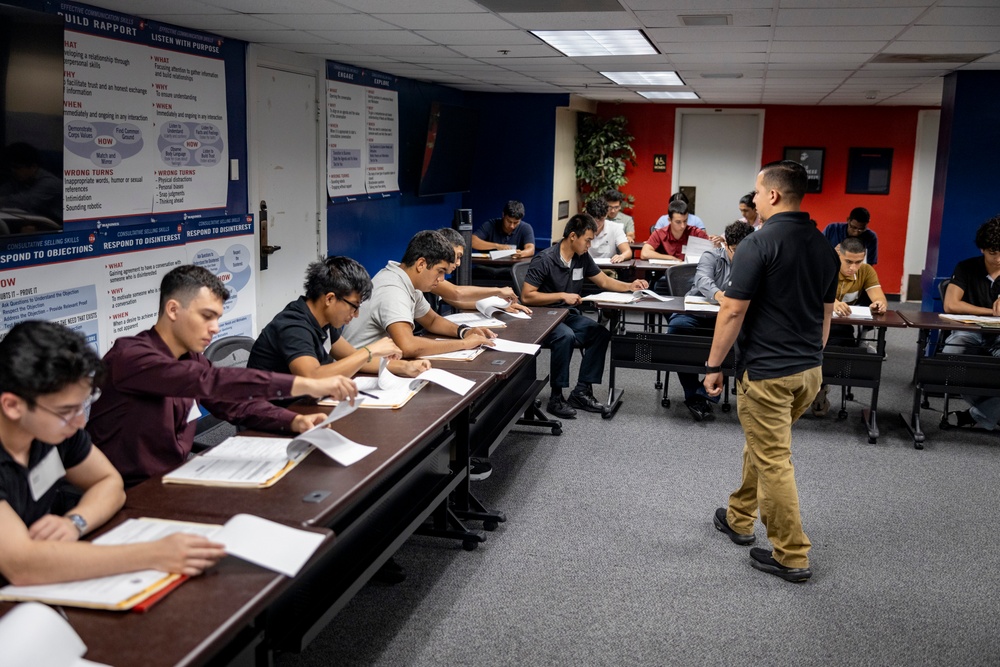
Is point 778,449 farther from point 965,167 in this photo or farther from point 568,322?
point 965,167

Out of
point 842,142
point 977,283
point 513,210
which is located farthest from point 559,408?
point 842,142

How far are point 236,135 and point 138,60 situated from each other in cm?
99

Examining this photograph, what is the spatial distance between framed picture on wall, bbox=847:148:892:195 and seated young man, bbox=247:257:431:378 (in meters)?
8.98

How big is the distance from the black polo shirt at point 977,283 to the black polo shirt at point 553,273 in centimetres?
246

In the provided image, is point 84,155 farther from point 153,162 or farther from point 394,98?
point 394,98

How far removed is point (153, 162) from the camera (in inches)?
179

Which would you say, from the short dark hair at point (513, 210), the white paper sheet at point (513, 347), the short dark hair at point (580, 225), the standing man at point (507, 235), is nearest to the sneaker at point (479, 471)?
the white paper sheet at point (513, 347)

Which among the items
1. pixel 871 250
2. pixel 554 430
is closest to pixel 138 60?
pixel 554 430

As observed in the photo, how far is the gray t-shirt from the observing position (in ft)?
13.0

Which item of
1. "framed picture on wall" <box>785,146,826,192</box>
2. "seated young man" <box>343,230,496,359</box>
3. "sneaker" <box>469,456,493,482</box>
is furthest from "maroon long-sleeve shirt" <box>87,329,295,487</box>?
"framed picture on wall" <box>785,146,826,192</box>

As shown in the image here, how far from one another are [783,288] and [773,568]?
1.14 meters

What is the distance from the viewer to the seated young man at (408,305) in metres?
3.91

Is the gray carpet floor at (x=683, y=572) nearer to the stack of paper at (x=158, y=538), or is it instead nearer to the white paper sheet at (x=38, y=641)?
the stack of paper at (x=158, y=538)

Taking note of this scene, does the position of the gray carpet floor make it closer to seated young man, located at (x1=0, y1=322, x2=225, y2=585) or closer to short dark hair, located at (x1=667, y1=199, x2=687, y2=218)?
seated young man, located at (x1=0, y1=322, x2=225, y2=585)
